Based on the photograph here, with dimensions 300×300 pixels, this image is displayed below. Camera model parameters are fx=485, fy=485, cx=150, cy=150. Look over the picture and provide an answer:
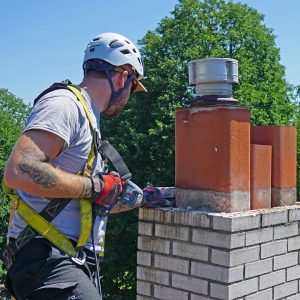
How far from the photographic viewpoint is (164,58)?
Answer: 18266 millimetres

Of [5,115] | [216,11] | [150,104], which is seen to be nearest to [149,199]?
[150,104]

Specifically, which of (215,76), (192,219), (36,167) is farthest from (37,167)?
(215,76)

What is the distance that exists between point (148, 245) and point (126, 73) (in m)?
1.30

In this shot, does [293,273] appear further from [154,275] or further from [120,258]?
[120,258]

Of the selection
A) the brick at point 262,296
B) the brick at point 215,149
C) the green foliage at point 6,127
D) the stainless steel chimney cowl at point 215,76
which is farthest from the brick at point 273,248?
the green foliage at point 6,127

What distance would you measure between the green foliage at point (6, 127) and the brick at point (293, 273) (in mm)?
19596

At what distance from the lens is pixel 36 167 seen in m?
2.13

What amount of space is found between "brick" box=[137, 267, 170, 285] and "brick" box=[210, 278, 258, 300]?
0.39 m

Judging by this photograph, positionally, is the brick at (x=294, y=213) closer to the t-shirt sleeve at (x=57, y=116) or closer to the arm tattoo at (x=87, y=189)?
the arm tattoo at (x=87, y=189)

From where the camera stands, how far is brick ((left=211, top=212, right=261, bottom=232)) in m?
2.96

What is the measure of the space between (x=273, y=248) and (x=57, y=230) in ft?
5.38

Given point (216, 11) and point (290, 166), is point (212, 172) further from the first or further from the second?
point (216, 11)

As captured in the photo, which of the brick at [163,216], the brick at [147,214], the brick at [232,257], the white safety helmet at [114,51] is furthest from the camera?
the brick at [147,214]

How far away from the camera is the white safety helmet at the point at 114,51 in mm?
2699
